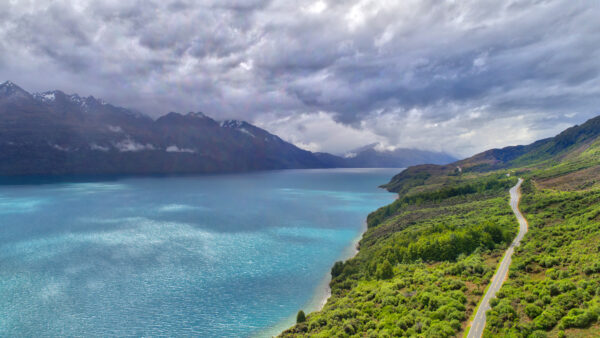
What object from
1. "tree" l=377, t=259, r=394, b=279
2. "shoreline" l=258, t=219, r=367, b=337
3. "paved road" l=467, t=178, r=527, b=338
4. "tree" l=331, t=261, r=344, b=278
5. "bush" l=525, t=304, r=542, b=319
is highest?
"bush" l=525, t=304, r=542, b=319

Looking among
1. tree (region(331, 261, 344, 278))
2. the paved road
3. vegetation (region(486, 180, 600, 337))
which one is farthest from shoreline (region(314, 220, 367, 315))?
vegetation (region(486, 180, 600, 337))

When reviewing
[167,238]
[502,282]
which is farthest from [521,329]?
[167,238]

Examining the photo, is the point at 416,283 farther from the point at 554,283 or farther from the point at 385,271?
the point at 554,283

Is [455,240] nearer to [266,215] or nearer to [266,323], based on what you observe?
[266,323]

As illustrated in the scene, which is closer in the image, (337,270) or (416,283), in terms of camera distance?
(416,283)

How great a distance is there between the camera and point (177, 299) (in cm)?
4431

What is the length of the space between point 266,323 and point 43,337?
28742 millimetres

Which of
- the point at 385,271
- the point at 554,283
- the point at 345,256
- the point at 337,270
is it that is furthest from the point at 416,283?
the point at 345,256

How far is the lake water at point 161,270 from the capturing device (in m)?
38.5

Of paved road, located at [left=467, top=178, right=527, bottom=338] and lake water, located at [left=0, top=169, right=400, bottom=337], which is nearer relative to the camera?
paved road, located at [left=467, top=178, right=527, bottom=338]

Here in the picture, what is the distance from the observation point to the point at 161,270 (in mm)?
55094

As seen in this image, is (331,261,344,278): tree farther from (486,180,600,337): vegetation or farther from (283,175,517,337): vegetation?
(486,180,600,337): vegetation

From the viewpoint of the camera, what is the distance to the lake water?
3853 cm

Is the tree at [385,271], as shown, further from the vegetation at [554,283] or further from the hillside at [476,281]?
the vegetation at [554,283]
